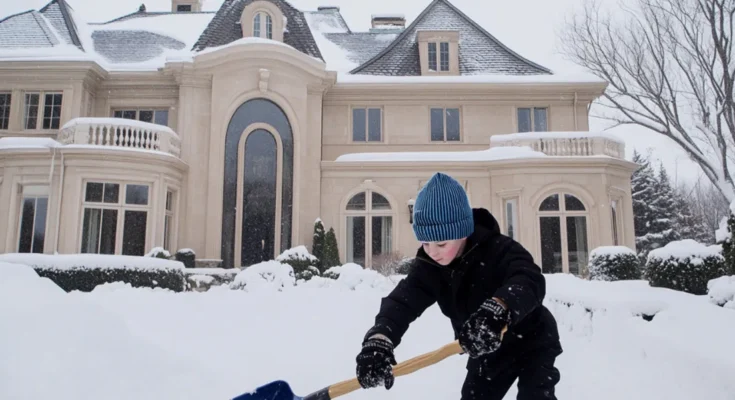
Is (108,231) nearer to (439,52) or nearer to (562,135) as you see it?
(439,52)

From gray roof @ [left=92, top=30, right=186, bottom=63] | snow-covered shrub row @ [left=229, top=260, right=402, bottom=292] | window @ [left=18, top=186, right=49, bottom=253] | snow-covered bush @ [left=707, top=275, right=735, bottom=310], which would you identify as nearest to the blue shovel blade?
snow-covered bush @ [left=707, top=275, right=735, bottom=310]

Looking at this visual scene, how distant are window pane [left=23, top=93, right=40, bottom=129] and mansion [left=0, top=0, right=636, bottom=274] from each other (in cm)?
4

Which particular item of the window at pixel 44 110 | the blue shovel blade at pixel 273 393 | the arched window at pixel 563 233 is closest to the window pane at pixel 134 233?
the window at pixel 44 110

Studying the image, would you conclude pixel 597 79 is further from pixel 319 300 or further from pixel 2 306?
pixel 2 306

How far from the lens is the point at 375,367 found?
2.47 m

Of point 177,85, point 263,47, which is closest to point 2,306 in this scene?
point 263,47

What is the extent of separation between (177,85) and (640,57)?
14.7 m

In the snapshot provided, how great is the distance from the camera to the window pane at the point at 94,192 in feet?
50.7

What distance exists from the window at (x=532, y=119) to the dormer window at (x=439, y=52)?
9.09 ft

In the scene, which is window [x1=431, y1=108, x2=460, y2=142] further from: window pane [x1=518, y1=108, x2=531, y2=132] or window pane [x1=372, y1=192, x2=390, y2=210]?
window pane [x1=372, y1=192, x2=390, y2=210]

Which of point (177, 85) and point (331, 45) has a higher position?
point (331, 45)

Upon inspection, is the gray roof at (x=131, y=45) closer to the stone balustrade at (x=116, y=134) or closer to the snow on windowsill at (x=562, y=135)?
the stone balustrade at (x=116, y=134)

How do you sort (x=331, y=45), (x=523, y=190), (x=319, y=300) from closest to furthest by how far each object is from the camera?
(x=319, y=300) < (x=523, y=190) < (x=331, y=45)

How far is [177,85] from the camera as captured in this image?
1853 cm
